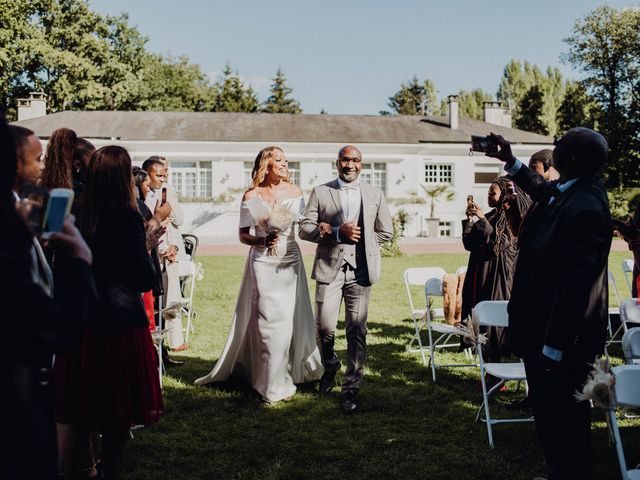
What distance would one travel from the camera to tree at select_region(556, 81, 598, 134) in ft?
161

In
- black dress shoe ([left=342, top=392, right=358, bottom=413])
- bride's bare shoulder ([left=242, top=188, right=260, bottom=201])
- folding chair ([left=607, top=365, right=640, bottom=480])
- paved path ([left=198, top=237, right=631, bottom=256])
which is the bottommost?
black dress shoe ([left=342, top=392, right=358, bottom=413])

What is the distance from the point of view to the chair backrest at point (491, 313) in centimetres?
537

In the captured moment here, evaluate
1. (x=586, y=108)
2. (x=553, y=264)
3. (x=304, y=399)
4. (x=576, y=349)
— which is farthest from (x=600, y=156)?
(x=586, y=108)

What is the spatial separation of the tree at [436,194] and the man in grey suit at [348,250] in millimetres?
29668

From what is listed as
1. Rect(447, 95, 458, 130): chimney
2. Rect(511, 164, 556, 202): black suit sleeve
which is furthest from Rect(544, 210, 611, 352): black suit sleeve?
Rect(447, 95, 458, 130): chimney

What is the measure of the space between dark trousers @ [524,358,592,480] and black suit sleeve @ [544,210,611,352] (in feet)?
0.81

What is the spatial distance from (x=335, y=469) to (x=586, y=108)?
52.8m

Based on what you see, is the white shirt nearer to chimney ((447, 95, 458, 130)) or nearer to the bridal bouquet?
the bridal bouquet

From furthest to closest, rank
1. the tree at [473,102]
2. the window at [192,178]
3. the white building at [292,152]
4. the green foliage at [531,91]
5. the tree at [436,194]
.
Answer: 1. the tree at [473,102]
2. the green foliage at [531,91]
3. the window at [192,178]
4. the tree at [436,194]
5. the white building at [292,152]

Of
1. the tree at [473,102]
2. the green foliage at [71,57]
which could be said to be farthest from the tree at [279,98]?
the tree at [473,102]

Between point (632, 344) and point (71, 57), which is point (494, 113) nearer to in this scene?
point (71, 57)

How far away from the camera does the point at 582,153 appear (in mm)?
3666

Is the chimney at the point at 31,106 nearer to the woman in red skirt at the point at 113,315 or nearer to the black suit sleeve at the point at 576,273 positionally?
the woman in red skirt at the point at 113,315

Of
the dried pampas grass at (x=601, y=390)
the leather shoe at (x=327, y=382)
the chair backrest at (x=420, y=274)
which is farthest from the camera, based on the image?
the chair backrest at (x=420, y=274)
